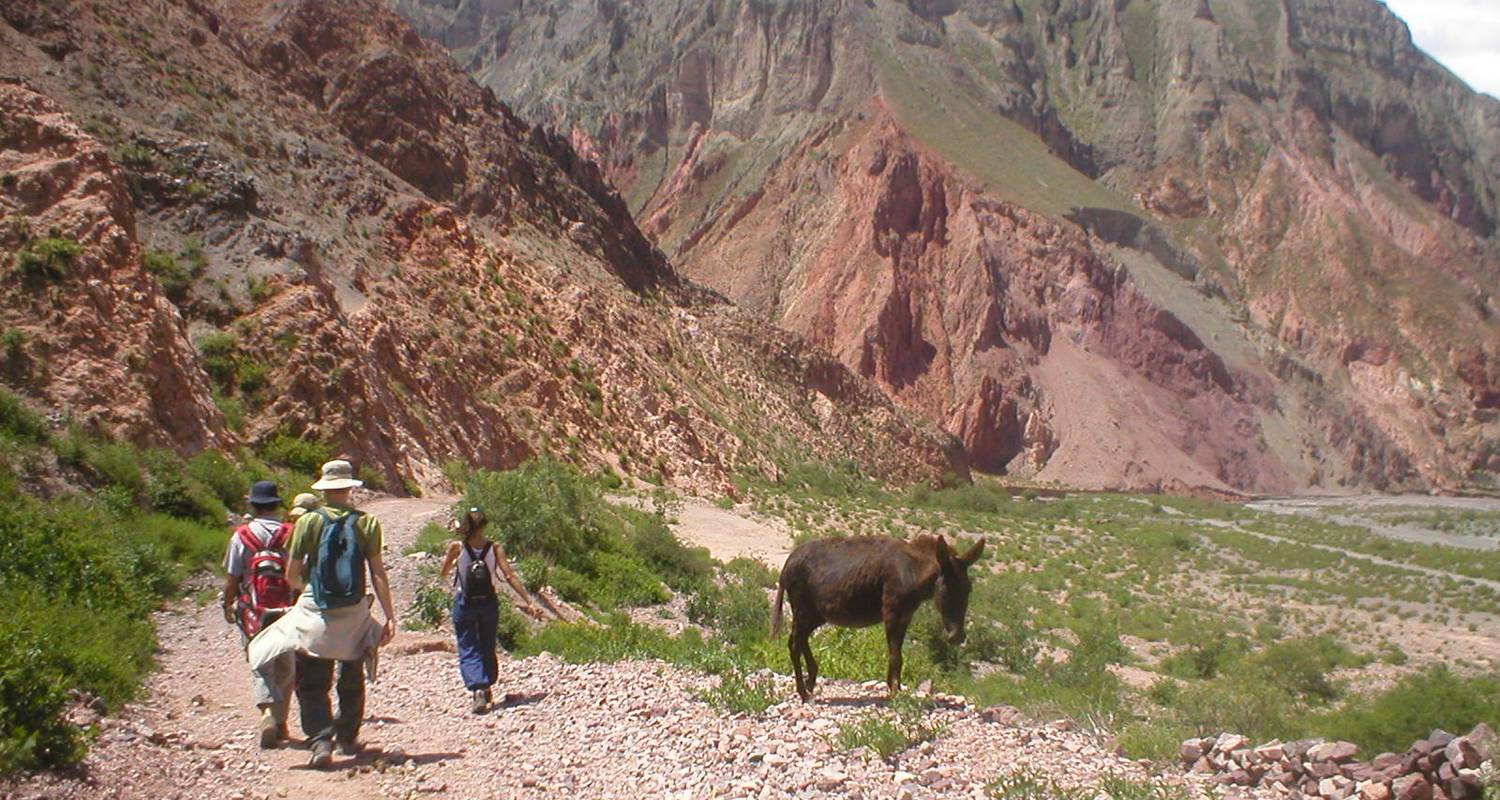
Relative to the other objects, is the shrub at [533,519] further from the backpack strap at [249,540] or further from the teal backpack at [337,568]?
the teal backpack at [337,568]

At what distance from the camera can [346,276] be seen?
2881 centimetres

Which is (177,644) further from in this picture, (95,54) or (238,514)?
(95,54)

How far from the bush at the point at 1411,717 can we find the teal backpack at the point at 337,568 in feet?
35.2

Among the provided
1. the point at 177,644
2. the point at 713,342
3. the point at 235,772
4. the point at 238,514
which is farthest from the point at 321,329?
the point at 713,342

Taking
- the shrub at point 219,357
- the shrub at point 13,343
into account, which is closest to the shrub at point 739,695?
the shrub at point 13,343

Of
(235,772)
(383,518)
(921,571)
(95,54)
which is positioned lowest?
(383,518)

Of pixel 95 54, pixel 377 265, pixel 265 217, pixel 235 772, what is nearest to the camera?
pixel 235 772

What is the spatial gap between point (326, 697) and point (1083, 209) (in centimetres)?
8854

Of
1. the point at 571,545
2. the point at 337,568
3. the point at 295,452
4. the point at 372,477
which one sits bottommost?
the point at 372,477

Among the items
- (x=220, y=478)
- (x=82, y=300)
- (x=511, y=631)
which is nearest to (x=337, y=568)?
(x=511, y=631)

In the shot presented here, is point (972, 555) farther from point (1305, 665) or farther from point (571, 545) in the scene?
point (1305, 665)

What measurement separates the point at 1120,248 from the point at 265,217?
250ft

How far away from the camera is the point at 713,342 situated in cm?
4869

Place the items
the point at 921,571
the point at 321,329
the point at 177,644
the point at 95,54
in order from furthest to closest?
the point at 95,54 < the point at 321,329 < the point at 177,644 < the point at 921,571
